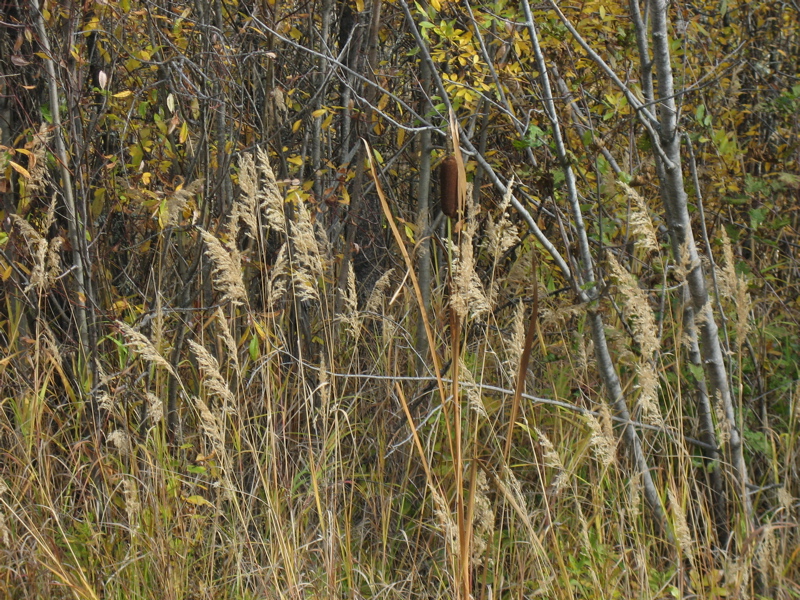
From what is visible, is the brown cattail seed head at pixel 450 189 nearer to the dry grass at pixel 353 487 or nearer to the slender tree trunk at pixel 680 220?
the dry grass at pixel 353 487

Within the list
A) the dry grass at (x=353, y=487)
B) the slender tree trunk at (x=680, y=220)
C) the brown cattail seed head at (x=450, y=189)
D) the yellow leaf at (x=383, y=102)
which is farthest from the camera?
the yellow leaf at (x=383, y=102)

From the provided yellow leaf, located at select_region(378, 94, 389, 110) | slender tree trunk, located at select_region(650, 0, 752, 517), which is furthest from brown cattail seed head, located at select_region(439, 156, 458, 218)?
yellow leaf, located at select_region(378, 94, 389, 110)

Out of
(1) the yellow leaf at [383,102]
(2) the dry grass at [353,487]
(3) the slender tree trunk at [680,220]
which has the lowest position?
(2) the dry grass at [353,487]

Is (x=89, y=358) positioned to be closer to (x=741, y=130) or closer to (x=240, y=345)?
(x=240, y=345)

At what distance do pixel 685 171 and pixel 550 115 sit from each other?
1.22 metres

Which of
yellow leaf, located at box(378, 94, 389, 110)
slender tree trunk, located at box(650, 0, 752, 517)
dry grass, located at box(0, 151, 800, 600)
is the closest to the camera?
dry grass, located at box(0, 151, 800, 600)

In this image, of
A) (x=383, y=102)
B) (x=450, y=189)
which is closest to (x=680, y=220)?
(x=450, y=189)

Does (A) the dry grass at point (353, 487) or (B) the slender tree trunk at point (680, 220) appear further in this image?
(B) the slender tree trunk at point (680, 220)

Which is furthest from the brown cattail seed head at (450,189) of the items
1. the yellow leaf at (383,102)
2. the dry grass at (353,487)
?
the yellow leaf at (383,102)

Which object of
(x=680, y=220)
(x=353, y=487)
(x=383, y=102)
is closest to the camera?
(x=680, y=220)

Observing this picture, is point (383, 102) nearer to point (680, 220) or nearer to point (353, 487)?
point (680, 220)

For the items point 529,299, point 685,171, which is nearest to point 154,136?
point 529,299

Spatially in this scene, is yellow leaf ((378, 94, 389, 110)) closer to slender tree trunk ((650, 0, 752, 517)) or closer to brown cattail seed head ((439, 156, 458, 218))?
brown cattail seed head ((439, 156, 458, 218))

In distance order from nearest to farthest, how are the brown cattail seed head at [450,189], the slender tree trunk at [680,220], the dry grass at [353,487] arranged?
1. the dry grass at [353,487]
2. the slender tree trunk at [680,220]
3. the brown cattail seed head at [450,189]
